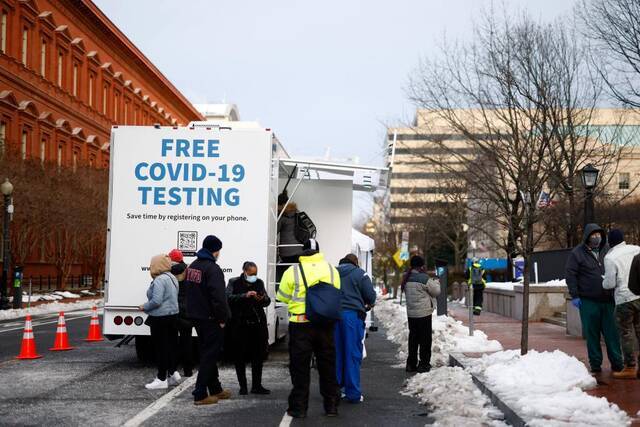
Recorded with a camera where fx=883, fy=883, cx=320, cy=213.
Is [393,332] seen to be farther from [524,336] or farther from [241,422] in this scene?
[241,422]

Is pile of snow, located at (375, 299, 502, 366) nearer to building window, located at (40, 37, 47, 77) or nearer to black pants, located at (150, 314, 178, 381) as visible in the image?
black pants, located at (150, 314, 178, 381)

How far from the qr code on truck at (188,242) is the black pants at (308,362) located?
3.79 m

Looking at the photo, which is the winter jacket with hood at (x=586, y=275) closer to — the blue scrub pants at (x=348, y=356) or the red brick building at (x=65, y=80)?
the blue scrub pants at (x=348, y=356)

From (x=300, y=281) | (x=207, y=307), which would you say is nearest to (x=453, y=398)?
(x=300, y=281)

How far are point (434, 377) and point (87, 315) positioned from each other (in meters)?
21.1

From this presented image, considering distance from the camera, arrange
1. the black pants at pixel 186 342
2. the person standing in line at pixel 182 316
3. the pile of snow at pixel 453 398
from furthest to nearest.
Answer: the black pants at pixel 186 342 → the person standing in line at pixel 182 316 → the pile of snow at pixel 453 398

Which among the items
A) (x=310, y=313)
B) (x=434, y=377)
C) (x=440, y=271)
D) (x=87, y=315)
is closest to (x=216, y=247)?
(x=310, y=313)

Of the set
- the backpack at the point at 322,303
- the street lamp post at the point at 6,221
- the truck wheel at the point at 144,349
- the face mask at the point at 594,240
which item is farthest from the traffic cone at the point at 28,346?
the street lamp post at the point at 6,221

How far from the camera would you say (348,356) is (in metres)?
10.9

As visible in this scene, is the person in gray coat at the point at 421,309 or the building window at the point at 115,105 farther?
the building window at the point at 115,105

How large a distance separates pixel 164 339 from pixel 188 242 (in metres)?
1.95

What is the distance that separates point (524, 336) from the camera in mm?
13477

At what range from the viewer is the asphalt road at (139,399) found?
9617 millimetres

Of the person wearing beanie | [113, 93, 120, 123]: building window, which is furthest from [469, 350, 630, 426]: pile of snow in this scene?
[113, 93, 120, 123]: building window
